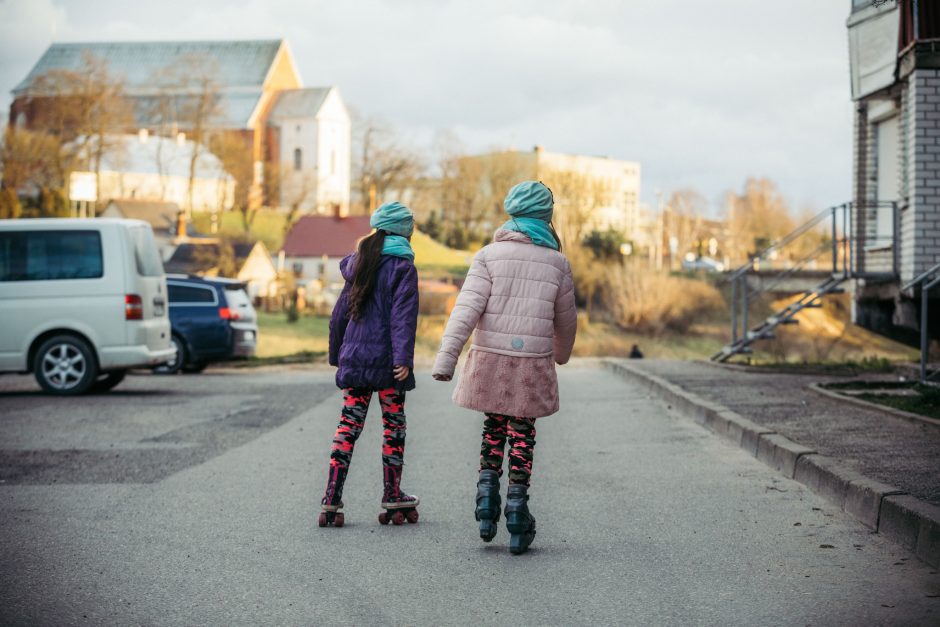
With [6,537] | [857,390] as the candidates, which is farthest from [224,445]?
[857,390]

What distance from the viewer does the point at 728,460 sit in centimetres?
927

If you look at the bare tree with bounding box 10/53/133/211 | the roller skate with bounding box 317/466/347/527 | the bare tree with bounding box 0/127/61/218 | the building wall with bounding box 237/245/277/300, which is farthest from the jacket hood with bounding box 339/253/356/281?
the bare tree with bounding box 10/53/133/211

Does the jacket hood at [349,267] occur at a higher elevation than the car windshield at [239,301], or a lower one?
higher

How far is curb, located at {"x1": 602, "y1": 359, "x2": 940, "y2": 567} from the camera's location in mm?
5829

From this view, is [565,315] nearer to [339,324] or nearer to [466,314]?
[466,314]

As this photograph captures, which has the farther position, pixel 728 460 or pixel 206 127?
pixel 206 127

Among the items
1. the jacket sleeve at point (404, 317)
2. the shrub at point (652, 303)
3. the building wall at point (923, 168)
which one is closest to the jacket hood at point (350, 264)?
the jacket sleeve at point (404, 317)

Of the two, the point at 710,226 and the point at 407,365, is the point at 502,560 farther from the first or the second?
the point at 710,226

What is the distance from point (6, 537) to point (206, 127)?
88919 mm

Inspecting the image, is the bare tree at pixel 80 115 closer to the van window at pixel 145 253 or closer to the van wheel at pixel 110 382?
the van wheel at pixel 110 382

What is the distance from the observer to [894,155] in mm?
20391

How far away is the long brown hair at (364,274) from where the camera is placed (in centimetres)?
659

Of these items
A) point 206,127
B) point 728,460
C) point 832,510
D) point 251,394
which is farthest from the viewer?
point 206,127

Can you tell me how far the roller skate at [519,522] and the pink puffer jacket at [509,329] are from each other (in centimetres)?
40
